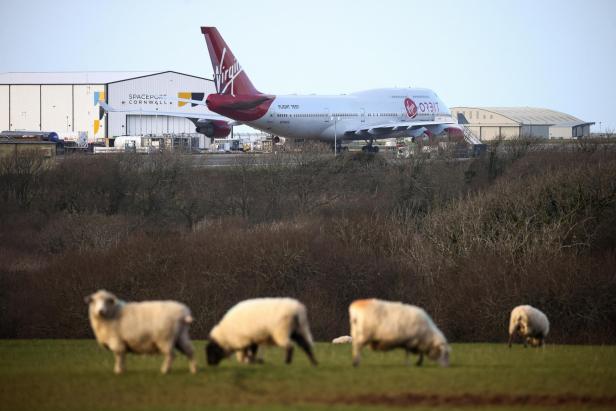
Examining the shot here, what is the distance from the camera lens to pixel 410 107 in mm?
87750

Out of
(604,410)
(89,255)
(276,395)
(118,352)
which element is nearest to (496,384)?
(604,410)

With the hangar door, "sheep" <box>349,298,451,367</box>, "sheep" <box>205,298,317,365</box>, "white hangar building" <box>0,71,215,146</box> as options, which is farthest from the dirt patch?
the hangar door

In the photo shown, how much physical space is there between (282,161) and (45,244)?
20128 mm

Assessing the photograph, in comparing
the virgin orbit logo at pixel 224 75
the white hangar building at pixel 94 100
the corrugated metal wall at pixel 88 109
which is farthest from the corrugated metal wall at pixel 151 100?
the virgin orbit logo at pixel 224 75

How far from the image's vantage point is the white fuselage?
259 feet

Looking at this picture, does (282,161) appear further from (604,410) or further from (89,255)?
(604,410)

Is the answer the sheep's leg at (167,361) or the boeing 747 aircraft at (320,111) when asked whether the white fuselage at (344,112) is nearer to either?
the boeing 747 aircraft at (320,111)

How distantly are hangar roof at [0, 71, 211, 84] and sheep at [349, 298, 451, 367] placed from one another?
9645cm

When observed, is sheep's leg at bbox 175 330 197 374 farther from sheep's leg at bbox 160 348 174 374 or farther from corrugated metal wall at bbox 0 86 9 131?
corrugated metal wall at bbox 0 86 9 131

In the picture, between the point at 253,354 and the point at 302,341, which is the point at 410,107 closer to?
the point at 253,354

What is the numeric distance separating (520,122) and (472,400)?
456 feet

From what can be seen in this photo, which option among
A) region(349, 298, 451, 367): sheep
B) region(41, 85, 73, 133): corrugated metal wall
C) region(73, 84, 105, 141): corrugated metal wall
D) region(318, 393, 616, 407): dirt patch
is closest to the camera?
region(318, 393, 616, 407): dirt patch

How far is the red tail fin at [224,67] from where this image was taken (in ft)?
245

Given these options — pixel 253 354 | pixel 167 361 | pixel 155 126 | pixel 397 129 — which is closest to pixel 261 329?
pixel 253 354
